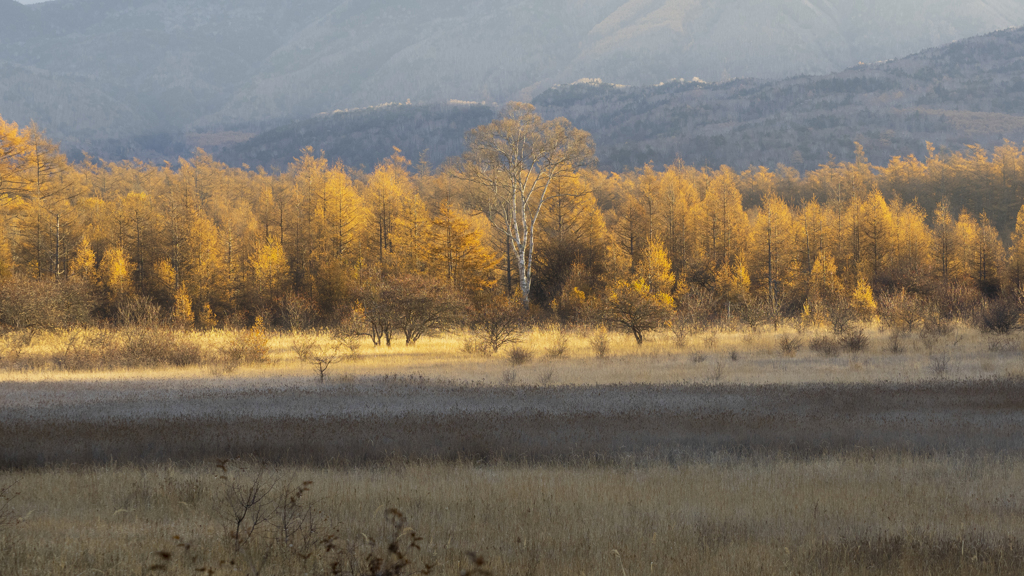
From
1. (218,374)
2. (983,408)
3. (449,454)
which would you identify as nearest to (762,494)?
(449,454)

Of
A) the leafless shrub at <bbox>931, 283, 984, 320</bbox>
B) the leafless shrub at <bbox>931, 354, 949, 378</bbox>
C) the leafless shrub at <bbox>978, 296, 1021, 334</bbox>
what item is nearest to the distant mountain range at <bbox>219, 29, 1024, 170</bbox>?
the leafless shrub at <bbox>931, 283, 984, 320</bbox>

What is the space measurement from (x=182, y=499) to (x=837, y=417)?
402 inches

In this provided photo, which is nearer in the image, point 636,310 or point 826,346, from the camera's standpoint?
point 826,346

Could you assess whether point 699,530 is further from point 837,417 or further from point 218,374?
point 218,374

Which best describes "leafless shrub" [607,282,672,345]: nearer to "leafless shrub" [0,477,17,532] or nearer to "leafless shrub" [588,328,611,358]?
"leafless shrub" [588,328,611,358]

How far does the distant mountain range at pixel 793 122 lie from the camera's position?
155750 mm

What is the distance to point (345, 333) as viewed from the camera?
98.2 ft

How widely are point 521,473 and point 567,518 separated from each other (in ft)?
6.83

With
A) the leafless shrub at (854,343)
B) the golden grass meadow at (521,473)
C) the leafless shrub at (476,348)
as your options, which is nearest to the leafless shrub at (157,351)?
the golden grass meadow at (521,473)

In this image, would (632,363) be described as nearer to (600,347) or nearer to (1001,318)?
(600,347)

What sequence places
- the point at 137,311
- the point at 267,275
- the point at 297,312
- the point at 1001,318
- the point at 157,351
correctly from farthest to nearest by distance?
the point at 267,275 → the point at 297,312 → the point at 137,311 → the point at 1001,318 → the point at 157,351

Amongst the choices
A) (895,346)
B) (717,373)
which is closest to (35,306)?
(717,373)

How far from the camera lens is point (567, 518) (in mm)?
6633

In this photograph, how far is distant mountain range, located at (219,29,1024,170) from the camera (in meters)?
156
